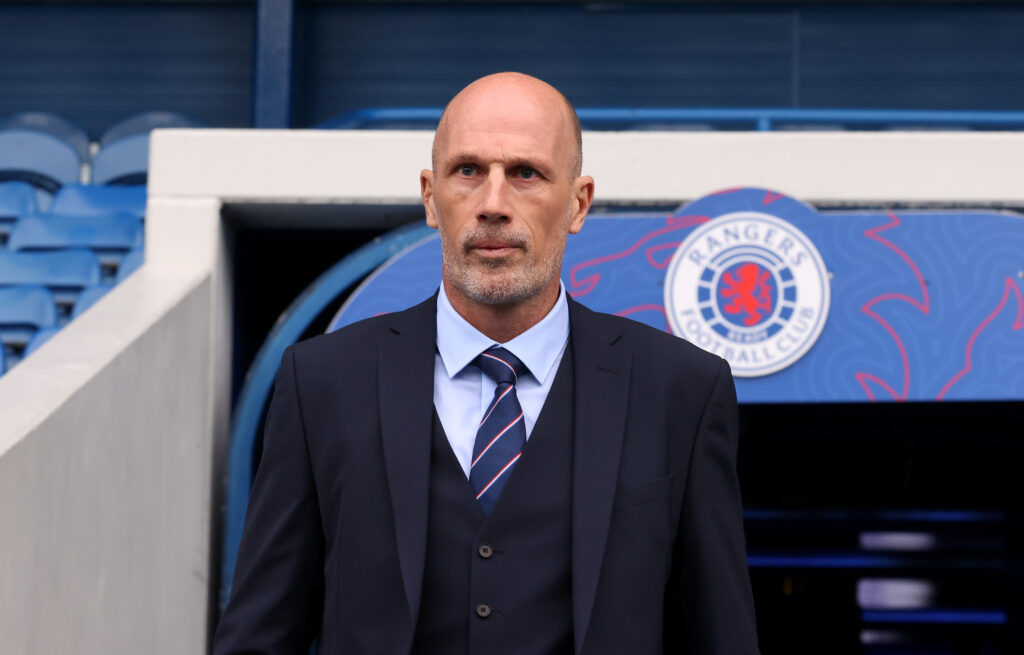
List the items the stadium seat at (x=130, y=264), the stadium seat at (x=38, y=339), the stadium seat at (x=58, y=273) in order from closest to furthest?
the stadium seat at (x=38, y=339) → the stadium seat at (x=130, y=264) → the stadium seat at (x=58, y=273)

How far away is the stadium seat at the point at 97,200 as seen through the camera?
763 centimetres

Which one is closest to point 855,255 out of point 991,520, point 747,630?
point 747,630

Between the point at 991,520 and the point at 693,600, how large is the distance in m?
6.61

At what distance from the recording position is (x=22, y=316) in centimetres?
637

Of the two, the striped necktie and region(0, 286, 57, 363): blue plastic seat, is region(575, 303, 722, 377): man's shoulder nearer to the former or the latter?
the striped necktie

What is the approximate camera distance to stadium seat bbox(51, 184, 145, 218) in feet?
25.0

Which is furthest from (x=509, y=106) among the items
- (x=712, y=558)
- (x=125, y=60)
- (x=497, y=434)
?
(x=125, y=60)

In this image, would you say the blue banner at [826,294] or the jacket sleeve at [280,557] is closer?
the jacket sleeve at [280,557]

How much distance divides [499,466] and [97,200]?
22.5ft

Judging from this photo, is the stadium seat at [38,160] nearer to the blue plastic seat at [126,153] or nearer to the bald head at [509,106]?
the blue plastic seat at [126,153]

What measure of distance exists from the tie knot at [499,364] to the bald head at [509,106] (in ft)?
0.95

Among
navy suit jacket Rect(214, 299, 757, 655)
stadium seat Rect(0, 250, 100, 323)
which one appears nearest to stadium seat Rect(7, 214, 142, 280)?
stadium seat Rect(0, 250, 100, 323)

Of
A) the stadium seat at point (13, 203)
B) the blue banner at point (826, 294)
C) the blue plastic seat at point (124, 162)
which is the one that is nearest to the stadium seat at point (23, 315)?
the stadium seat at point (13, 203)

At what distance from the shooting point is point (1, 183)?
8.02 metres
